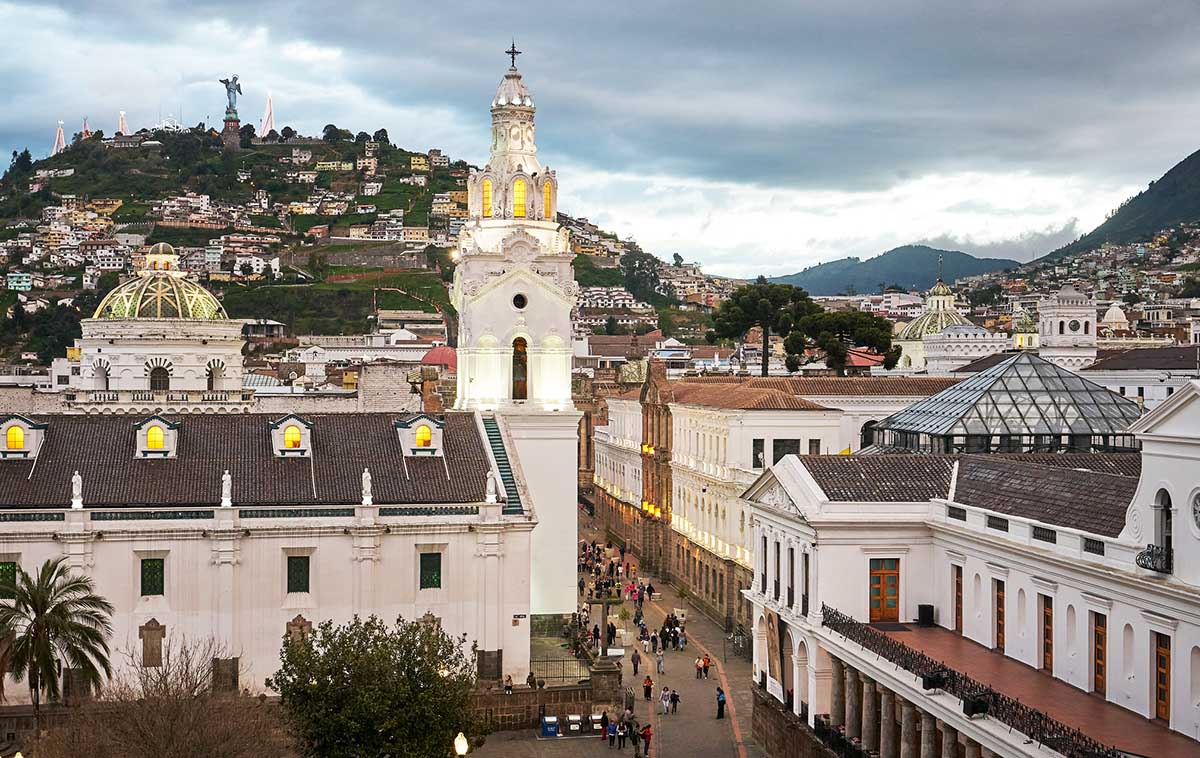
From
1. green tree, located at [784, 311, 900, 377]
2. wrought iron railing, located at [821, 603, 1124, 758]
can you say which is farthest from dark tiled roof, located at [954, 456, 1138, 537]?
green tree, located at [784, 311, 900, 377]

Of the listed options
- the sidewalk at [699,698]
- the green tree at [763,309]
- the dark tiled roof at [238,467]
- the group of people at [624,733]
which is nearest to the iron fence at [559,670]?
the group of people at [624,733]

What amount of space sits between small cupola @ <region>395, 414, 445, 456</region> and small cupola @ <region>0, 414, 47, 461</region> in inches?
451

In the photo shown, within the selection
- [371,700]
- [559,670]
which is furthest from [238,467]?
[371,700]

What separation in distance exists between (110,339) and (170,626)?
104ft

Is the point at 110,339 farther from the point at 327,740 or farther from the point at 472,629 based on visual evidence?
the point at 327,740

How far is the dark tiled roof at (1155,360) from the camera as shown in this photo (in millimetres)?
Answer: 92375

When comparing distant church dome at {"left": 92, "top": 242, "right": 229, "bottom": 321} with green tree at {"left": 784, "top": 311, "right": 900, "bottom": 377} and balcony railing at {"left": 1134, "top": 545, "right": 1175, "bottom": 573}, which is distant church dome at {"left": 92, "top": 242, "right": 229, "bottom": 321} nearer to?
green tree at {"left": 784, "top": 311, "right": 900, "bottom": 377}

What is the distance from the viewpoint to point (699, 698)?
48.3 metres

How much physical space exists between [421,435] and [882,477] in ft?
50.1

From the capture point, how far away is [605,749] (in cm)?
4019

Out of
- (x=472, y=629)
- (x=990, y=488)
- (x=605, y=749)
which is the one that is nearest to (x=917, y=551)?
(x=990, y=488)

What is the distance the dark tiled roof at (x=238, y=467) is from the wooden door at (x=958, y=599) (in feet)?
49.2

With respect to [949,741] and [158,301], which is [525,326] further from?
[158,301]

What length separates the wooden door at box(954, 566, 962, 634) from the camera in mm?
36750
